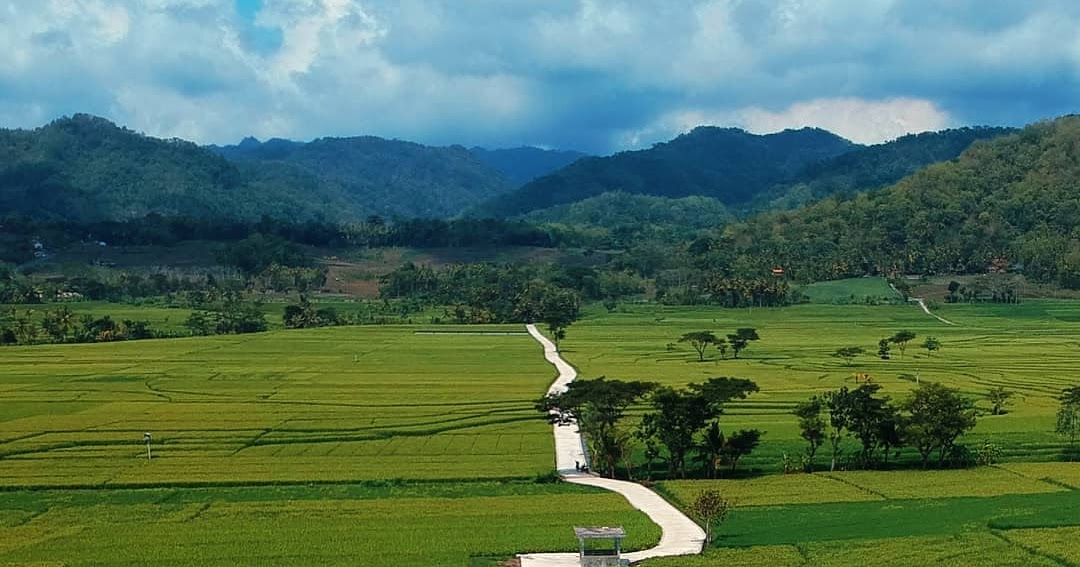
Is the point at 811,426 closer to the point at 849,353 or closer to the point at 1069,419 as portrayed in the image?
the point at 1069,419

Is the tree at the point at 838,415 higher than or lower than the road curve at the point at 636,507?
higher

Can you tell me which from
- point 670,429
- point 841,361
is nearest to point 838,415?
point 670,429

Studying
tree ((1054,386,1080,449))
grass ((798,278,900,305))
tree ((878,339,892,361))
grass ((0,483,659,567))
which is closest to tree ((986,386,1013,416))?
tree ((1054,386,1080,449))

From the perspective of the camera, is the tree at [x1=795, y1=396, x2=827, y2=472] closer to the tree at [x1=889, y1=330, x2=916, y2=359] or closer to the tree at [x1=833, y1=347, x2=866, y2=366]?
the tree at [x1=833, y1=347, x2=866, y2=366]

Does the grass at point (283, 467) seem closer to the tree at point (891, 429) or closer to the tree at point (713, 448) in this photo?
the tree at point (713, 448)

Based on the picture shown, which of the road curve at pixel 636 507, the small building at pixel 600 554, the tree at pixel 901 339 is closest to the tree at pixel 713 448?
the road curve at pixel 636 507

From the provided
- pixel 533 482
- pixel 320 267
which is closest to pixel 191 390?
pixel 533 482
